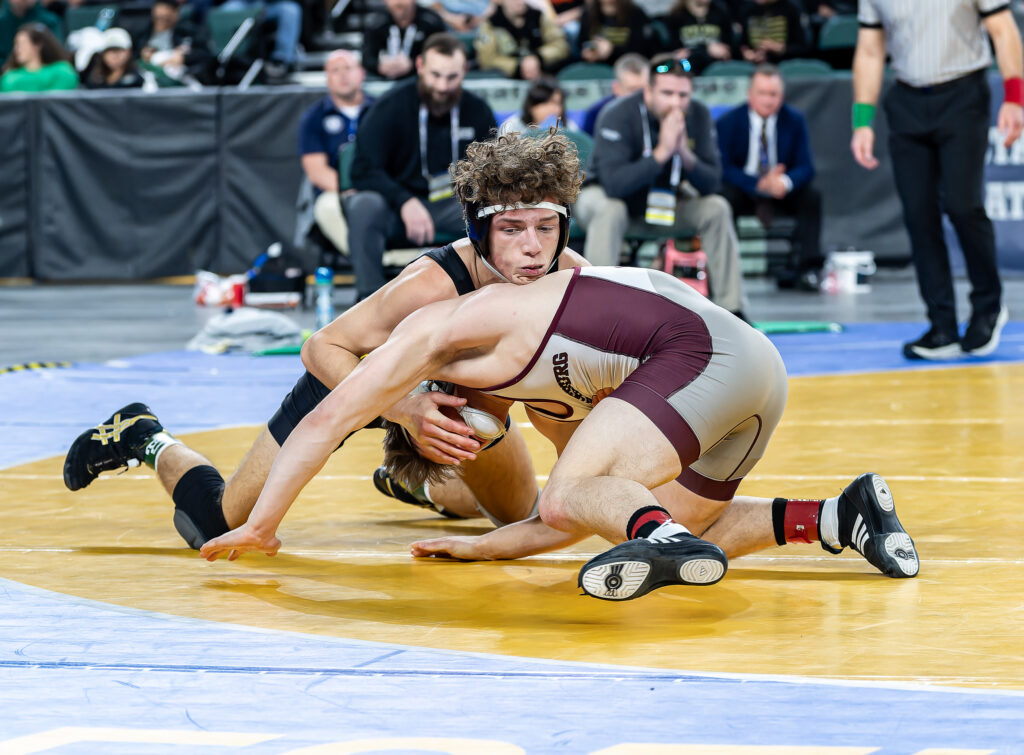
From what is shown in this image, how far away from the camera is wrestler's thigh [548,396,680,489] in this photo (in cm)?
287

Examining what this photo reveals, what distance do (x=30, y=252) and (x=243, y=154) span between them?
2.19 metres

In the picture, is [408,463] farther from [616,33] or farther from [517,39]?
[616,33]

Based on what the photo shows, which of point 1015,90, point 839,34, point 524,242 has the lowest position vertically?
point 839,34

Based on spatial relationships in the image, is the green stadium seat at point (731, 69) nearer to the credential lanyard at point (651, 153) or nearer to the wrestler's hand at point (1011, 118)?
the credential lanyard at point (651, 153)

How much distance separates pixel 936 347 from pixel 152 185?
7.74 metres

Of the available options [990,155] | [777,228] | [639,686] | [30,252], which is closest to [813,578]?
[639,686]

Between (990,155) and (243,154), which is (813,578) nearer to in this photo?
(990,155)

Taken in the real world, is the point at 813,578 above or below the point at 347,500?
above

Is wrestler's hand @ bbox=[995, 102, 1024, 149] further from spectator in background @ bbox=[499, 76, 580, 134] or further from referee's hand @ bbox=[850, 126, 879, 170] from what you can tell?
spectator in background @ bbox=[499, 76, 580, 134]

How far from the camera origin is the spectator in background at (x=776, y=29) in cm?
1235

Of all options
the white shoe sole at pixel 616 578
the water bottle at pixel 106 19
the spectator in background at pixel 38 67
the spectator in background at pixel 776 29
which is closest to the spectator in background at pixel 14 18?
the water bottle at pixel 106 19

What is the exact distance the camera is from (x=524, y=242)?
3258 mm

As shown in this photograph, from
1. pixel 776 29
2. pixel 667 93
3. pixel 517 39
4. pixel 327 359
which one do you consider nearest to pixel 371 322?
pixel 327 359

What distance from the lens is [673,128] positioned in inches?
308
